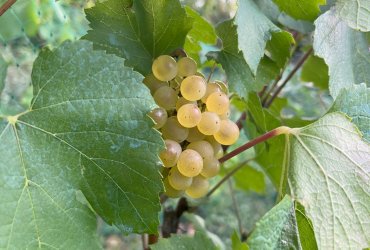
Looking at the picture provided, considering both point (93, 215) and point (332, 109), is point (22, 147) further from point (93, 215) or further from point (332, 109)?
point (332, 109)

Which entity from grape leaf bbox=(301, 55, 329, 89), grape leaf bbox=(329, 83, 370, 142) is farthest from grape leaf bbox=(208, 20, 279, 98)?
grape leaf bbox=(301, 55, 329, 89)

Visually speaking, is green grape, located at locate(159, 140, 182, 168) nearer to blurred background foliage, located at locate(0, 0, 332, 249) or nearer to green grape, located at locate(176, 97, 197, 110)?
green grape, located at locate(176, 97, 197, 110)

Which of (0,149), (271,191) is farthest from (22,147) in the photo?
(271,191)

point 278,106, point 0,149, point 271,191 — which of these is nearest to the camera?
point 0,149

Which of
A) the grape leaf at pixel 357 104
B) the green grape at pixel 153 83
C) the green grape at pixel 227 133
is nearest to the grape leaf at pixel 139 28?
the green grape at pixel 153 83

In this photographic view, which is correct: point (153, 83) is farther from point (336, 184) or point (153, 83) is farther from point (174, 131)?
point (336, 184)

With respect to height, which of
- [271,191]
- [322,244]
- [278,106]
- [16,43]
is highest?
[322,244]
